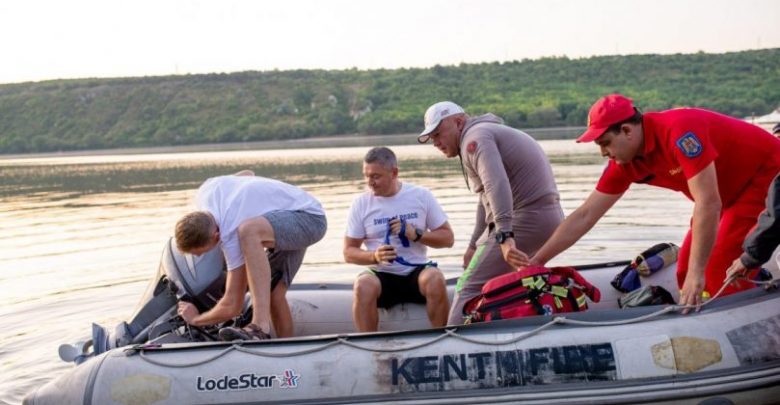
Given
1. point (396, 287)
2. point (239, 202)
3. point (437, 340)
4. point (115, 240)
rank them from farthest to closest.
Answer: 1. point (115, 240)
2. point (396, 287)
3. point (239, 202)
4. point (437, 340)

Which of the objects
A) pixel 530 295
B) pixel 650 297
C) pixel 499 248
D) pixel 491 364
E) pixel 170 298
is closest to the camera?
pixel 491 364

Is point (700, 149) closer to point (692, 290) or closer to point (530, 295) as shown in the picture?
point (692, 290)

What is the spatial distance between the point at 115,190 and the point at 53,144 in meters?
50.2

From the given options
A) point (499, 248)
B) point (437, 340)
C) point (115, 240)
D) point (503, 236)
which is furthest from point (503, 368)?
point (115, 240)

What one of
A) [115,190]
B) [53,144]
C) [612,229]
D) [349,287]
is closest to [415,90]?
[53,144]

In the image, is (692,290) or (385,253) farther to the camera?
(385,253)

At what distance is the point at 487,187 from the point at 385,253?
0.88 m

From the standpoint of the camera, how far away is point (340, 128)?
208 ft

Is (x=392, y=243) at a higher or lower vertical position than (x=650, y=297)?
higher

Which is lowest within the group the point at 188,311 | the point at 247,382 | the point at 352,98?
the point at 247,382

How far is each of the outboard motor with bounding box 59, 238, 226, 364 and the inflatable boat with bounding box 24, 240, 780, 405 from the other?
48cm

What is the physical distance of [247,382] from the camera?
5.03 m

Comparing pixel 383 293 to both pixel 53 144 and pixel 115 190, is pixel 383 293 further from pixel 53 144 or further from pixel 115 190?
pixel 53 144

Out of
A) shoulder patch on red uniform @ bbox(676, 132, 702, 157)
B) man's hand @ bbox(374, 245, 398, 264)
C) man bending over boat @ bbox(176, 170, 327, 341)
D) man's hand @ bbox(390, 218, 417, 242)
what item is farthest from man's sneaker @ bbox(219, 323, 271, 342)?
shoulder patch on red uniform @ bbox(676, 132, 702, 157)
